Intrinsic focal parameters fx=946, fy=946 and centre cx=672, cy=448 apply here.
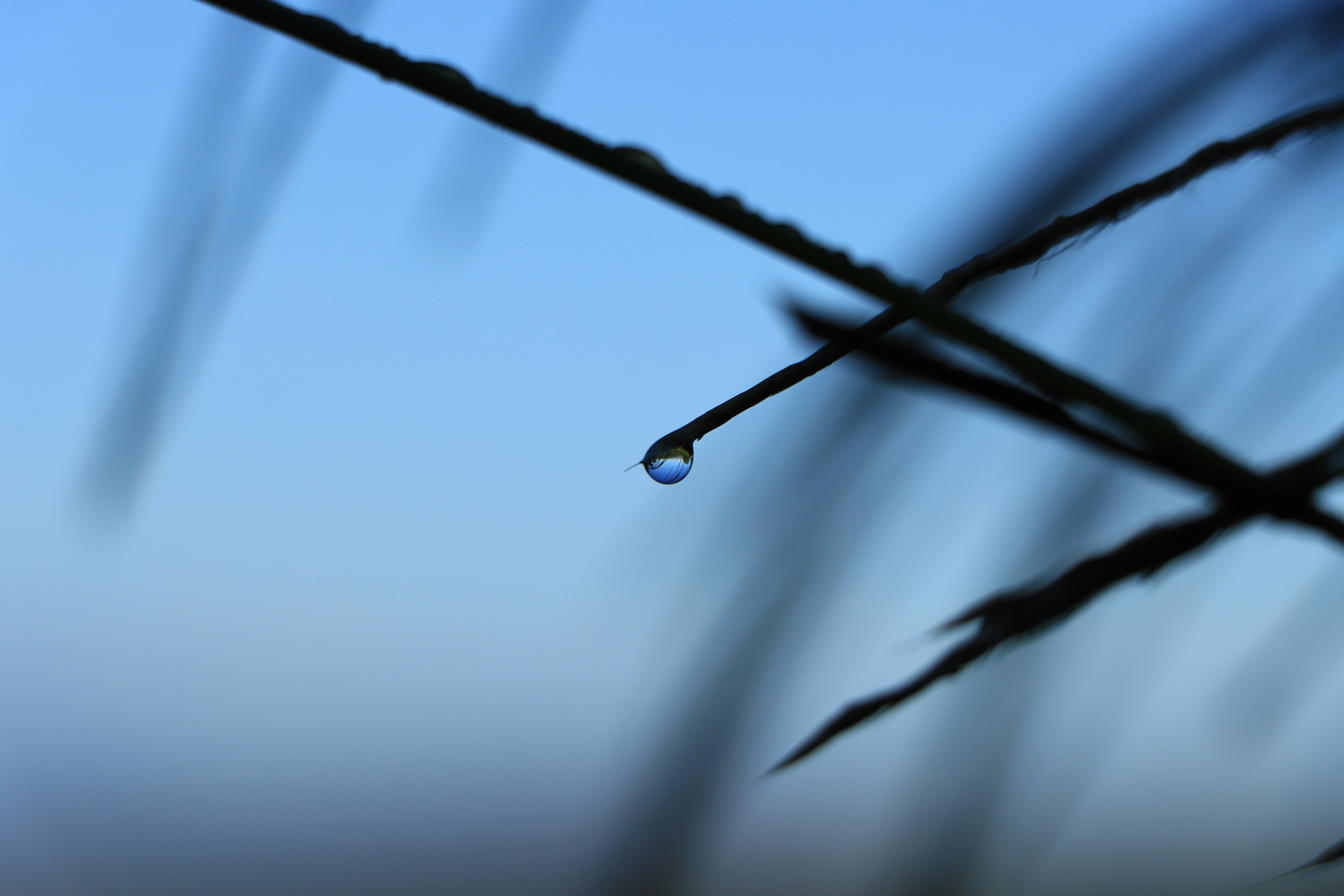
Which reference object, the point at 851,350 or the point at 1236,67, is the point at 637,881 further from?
the point at 1236,67

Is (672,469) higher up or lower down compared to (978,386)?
higher up

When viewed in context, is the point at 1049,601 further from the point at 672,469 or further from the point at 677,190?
the point at 672,469

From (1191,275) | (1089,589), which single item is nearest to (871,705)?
(1089,589)

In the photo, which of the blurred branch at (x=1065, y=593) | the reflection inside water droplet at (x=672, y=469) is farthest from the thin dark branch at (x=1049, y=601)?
the reflection inside water droplet at (x=672, y=469)

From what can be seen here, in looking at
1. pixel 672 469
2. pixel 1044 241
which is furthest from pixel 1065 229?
pixel 672 469

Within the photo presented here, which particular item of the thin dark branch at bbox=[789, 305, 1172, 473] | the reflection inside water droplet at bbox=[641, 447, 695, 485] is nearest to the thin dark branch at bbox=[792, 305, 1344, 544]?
the thin dark branch at bbox=[789, 305, 1172, 473]

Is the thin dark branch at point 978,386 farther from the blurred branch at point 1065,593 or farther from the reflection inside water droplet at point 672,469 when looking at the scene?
the reflection inside water droplet at point 672,469
